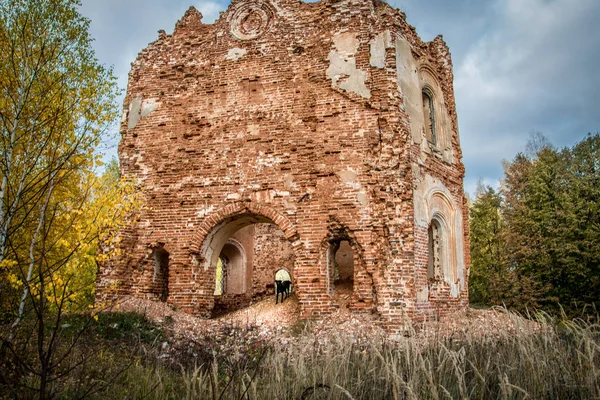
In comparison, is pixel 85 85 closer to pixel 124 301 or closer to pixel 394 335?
pixel 124 301

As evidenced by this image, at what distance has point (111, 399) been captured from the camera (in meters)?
3.95

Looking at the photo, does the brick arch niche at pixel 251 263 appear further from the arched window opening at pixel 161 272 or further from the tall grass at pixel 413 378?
the tall grass at pixel 413 378

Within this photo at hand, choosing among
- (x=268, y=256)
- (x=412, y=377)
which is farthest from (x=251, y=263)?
(x=412, y=377)

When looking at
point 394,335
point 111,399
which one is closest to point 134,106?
point 394,335

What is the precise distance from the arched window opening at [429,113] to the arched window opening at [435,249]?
2342 mm

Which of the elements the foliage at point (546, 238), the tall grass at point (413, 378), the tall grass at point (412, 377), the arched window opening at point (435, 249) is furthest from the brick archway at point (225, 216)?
the foliage at point (546, 238)

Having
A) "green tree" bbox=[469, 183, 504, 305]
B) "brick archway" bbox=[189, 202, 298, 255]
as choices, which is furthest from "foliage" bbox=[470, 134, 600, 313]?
"brick archway" bbox=[189, 202, 298, 255]

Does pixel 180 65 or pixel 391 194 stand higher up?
pixel 180 65

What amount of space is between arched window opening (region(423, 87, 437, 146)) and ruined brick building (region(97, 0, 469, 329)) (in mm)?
40

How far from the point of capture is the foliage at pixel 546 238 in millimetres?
18203

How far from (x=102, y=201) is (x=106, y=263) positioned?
5024 mm

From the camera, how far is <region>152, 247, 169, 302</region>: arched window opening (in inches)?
463

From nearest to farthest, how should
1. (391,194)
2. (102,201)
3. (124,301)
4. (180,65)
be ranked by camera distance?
(102,201), (391,194), (124,301), (180,65)

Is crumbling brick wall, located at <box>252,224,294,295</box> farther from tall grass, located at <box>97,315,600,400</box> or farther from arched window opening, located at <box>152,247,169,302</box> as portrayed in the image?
tall grass, located at <box>97,315,600,400</box>
